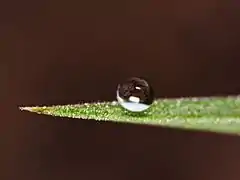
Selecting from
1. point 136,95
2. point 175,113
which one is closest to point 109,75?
point 136,95

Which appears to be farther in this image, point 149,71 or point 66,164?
point 149,71

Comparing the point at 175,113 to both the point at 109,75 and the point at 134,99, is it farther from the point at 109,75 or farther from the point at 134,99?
the point at 109,75

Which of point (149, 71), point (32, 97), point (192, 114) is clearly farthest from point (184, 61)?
point (192, 114)

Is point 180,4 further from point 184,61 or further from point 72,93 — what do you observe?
point 72,93

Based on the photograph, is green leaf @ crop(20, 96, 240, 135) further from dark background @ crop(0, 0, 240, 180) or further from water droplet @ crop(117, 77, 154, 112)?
dark background @ crop(0, 0, 240, 180)

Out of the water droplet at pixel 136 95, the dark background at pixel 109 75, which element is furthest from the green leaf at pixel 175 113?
the dark background at pixel 109 75

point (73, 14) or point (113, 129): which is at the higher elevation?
point (73, 14)
